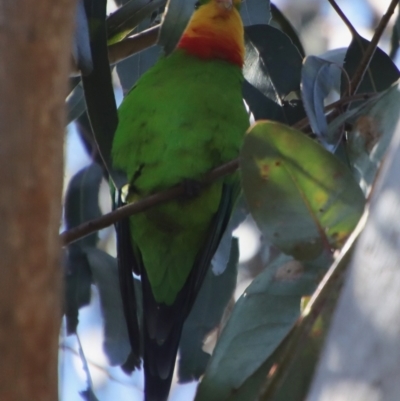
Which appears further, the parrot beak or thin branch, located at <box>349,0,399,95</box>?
the parrot beak

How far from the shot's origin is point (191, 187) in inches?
82.6

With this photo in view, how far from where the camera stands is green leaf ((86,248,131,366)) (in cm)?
229

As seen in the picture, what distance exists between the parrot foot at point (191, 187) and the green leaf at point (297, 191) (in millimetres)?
666

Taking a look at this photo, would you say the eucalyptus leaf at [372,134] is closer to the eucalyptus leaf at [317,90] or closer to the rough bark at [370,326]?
the eucalyptus leaf at [317,90]

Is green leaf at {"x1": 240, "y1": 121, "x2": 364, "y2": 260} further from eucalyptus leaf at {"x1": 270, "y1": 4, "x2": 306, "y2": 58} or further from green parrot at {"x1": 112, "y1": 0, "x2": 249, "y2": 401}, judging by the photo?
eucalyptus leaf at {"x1": 270, "y1": 4, "x2": 306, "y2": 58}

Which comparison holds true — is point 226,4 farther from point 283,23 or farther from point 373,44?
point 373,44

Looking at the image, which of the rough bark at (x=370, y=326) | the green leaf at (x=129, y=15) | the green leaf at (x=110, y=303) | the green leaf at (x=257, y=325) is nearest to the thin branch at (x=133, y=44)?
the green leaf at (x=129, y=15)

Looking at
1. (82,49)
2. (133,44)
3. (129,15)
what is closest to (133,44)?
(133,44)

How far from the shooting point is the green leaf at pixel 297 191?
1.40 meters

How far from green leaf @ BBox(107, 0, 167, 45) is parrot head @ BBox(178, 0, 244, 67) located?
1.03 ft

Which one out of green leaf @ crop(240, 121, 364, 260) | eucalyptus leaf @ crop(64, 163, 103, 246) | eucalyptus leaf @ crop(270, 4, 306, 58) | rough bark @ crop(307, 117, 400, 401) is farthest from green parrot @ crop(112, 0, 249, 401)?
rough bark @ crop(307, 117, 400, 401)

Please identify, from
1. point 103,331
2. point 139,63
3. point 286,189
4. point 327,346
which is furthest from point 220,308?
point 327,346

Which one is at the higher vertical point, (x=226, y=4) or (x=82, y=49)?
(x=226, y=4)

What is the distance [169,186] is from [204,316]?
43 centimetres
